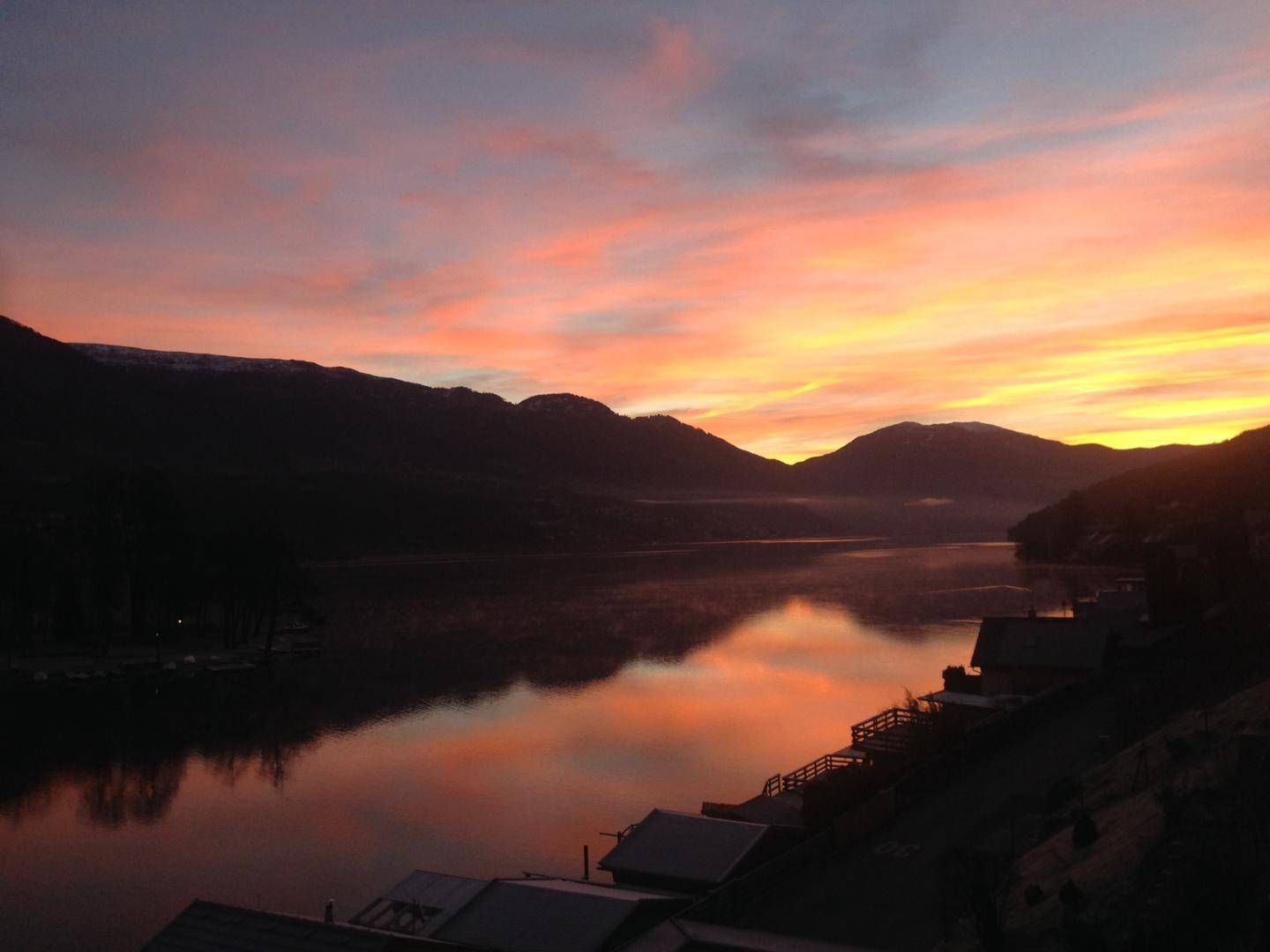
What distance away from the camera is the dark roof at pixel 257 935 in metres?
11.9

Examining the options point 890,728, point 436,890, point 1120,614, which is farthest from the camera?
point 1120,614

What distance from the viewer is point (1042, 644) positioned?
3569 centimetres

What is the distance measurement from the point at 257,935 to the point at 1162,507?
418 feet

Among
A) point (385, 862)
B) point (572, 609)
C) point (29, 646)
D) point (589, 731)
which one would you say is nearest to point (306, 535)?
point (572, 609)

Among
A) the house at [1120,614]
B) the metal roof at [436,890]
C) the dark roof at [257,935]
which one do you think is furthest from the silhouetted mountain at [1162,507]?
the dark roof at [257,935]

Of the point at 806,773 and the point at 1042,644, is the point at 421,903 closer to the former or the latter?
the point at 806,773

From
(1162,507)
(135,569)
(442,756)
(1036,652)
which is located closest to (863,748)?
(1036,652)

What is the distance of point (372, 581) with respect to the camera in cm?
10425

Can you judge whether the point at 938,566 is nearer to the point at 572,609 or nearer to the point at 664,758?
the point at 572,609

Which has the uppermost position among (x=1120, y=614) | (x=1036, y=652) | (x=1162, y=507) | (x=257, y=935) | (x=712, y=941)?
(x=1162, y=507)

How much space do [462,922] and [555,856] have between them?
26.3 ft

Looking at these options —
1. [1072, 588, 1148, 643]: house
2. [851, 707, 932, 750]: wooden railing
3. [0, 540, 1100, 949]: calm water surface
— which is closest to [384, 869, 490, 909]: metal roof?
[0, 540, 1100, 949]: calm water surface

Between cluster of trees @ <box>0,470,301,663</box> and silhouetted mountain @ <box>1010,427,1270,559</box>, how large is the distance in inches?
2960

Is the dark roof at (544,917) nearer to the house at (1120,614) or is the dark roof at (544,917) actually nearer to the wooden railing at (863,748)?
the wooden railing at (863,748)
